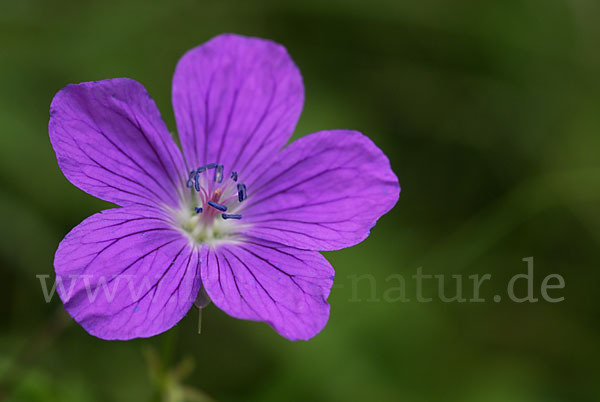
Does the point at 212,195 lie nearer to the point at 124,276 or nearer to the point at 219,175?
the point at 219,175

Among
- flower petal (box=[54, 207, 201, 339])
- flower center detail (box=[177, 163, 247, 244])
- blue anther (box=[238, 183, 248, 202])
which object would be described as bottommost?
flower petal (box=[54, 207, 201, 339])

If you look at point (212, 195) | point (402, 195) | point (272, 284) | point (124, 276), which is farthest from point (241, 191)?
point (402, 195)

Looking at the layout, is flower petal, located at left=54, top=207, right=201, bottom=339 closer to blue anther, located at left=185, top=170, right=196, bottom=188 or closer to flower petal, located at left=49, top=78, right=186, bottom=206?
flower petal, located at left=49, top=78, right=186, bottom=206

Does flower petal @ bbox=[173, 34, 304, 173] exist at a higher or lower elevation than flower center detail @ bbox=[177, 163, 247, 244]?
higher

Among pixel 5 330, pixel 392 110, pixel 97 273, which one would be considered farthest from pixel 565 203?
pixel 5 330

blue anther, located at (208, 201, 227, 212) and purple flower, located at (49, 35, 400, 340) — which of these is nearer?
purple flower, located at (49, 35, 400, 340)

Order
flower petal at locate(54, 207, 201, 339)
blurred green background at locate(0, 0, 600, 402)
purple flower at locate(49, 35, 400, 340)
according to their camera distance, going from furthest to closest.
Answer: blurred green background at locate(0, 0, 600, 402) < purple flower at locate(49, 35, 400, 340) < flower petal at locate(54, 207, 201, 339)

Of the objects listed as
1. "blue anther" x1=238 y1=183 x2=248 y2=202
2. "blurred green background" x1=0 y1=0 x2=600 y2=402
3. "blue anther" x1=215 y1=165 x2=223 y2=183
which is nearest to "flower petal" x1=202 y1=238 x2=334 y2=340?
"blue anther" x1=238 y1=183 x2=248 y2=202

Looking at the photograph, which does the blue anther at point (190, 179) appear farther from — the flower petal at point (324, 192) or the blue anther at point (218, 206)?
the flower petal at point (324, 192)
